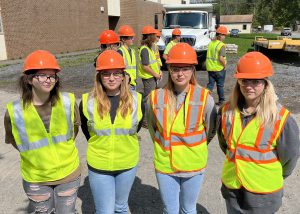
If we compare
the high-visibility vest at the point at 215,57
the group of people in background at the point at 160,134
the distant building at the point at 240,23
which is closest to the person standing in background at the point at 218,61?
the high-visibility vest at the point at 215,57

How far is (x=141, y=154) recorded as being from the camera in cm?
544

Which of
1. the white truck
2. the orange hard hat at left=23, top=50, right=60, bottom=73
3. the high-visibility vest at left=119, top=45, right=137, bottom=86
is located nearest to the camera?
the orange hard hat at left=23, top=50, right=60, bottom=73

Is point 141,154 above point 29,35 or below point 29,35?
below

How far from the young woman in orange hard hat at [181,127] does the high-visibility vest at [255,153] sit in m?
0.29

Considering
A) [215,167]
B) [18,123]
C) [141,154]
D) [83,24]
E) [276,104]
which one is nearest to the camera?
[276,104]

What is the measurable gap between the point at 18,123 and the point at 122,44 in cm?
410

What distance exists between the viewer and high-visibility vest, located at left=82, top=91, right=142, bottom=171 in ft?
8.77

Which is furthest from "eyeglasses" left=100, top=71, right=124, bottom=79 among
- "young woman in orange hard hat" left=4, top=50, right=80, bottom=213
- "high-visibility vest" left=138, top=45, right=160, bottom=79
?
"high-visibility vest" left=138, top=45, right=160, bottom=79

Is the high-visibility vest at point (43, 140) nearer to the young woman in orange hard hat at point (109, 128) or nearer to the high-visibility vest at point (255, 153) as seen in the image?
the young woman in orange hard hat at point (109, 128)

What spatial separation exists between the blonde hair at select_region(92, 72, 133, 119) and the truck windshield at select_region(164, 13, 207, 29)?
12.9m

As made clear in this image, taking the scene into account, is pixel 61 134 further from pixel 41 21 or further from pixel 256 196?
pixel 41 21

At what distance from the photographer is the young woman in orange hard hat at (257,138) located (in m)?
2.25

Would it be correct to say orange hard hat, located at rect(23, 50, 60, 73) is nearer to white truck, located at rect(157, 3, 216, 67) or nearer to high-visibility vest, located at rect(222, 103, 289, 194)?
high-visibility vest, located at rect(222, 103, 289, 194)

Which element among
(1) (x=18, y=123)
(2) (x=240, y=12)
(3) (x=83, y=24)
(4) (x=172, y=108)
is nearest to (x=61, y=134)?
(1) (x=18, y=123)
